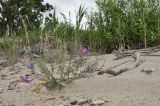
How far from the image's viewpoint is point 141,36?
783 centimetres

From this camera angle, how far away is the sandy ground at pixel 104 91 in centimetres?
455

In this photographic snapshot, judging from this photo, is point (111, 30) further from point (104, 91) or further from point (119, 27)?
point (104, 91)

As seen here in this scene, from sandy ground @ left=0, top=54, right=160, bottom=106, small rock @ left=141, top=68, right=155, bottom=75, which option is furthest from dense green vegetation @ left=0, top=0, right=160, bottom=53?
small rock @ left=141, top=68, right=155, bottom=75

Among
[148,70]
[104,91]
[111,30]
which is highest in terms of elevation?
[111,30]

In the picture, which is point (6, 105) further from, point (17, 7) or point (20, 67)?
point (17, 7)

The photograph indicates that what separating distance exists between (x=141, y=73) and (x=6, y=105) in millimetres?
1538

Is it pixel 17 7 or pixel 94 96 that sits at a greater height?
pixel 17 7

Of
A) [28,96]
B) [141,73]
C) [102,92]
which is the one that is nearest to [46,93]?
[28,96]

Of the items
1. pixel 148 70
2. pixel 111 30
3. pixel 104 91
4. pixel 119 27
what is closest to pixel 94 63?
pixel 148 70

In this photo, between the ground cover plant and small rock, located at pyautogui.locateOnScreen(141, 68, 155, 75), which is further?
the ground cover plant

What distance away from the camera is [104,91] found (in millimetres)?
4977

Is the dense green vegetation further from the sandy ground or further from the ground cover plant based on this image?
the sandy ground

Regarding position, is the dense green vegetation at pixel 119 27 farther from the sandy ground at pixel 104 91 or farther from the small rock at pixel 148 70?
the small rock at pixel 148 70

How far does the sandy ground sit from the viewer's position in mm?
4547
